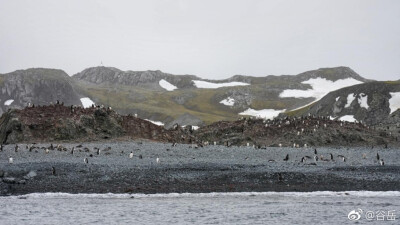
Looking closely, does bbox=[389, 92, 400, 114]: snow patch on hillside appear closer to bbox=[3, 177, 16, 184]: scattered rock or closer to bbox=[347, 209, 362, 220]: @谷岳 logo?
bbox=[347, 209, 362, 220]: @谷岳 logo

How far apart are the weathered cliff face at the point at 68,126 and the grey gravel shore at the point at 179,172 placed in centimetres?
753

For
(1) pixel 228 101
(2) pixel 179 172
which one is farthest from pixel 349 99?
(1) pixel 228 101

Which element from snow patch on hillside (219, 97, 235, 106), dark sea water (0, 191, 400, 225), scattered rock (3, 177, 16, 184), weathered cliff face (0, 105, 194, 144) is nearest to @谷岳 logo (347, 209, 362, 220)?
dark sea water (0, 191, 400, 225)

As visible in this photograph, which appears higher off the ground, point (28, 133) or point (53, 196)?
point (28, 133)

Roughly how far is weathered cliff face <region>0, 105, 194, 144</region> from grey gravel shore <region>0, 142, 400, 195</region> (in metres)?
7.53

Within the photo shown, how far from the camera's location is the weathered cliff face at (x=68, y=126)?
5134 cm

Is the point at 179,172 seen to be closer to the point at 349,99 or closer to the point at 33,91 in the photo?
the point at 349,99

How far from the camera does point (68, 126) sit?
5297 centimetres

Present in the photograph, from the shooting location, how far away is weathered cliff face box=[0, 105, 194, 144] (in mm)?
51344

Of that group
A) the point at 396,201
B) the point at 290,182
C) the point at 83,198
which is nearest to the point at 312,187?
the point at 290,182

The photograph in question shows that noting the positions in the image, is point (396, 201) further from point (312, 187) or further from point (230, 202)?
point (230, 202)

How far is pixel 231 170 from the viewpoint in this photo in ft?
111

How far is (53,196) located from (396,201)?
19.6 metres

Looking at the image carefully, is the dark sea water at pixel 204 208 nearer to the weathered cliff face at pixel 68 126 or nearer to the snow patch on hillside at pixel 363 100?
the weathered cliff face at pixel 68 126
